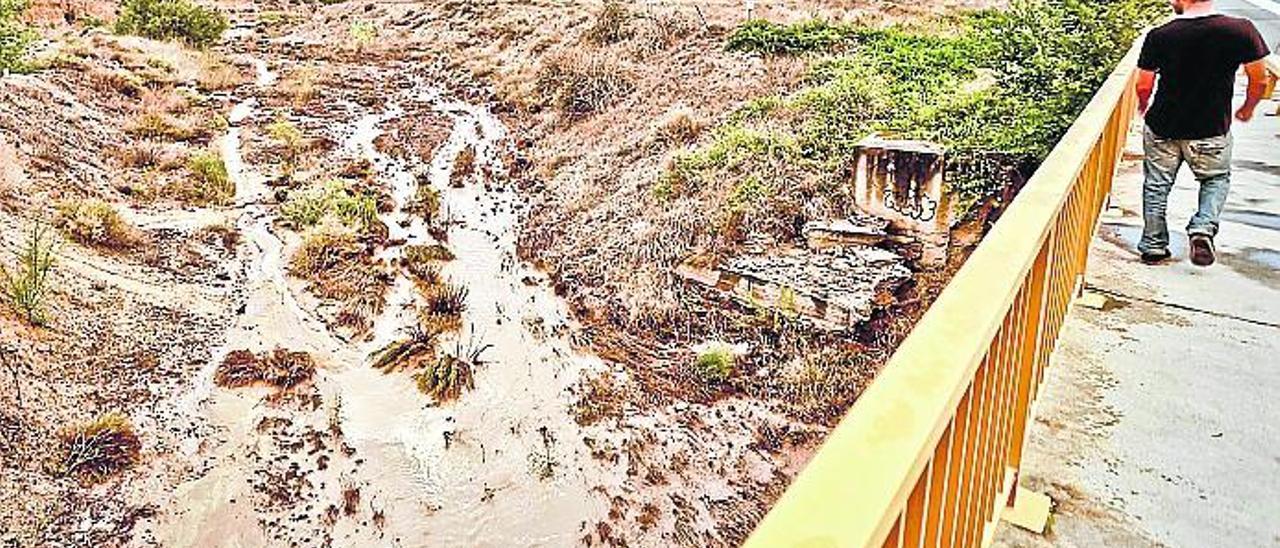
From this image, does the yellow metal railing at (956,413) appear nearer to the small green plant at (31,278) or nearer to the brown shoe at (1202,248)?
the brown shoe at (1202,248)

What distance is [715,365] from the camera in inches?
528

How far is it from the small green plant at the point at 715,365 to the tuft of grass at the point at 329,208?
24.9ft

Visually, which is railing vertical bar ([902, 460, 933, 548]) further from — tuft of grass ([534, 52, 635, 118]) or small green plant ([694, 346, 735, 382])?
tuft of grass ([534, 52, 635, 118])

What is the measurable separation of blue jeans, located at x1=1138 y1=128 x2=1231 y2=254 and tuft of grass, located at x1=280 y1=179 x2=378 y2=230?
14.8m

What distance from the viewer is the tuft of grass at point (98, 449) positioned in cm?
1076

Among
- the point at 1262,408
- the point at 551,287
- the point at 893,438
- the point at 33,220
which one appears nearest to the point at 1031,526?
the point at 1262,408

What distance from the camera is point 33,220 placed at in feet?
52.0

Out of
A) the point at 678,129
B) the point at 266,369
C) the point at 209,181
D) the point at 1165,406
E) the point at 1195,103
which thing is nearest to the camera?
the point at 1165,406

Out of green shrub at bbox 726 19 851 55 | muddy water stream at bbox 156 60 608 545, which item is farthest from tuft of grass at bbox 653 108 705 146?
muddy water stream at bbox 156 60 608 545

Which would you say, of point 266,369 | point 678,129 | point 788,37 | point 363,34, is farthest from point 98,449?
point 363,34

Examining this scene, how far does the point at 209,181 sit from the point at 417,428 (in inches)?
392

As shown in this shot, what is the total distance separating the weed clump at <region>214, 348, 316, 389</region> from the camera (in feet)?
42.7

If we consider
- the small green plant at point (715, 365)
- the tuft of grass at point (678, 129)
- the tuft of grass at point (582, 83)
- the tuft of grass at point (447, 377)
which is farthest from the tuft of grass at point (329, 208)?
the small green plant at point (715, 365)

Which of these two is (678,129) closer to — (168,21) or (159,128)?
(159,128)
